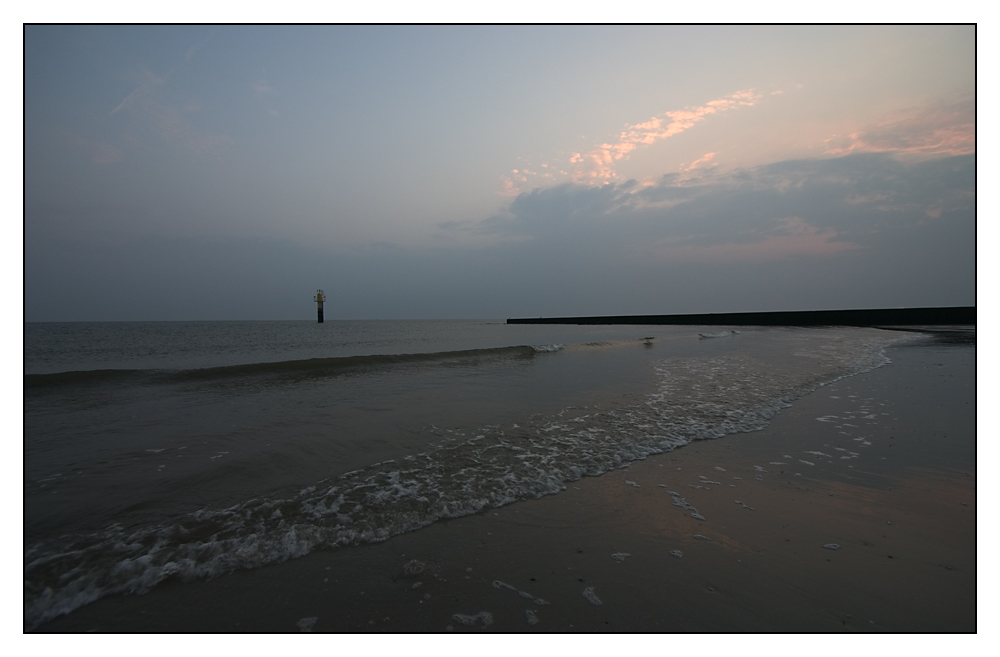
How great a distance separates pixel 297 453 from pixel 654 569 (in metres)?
4.07

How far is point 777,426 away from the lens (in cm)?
583

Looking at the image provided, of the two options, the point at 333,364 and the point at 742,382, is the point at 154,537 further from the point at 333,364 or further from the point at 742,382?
the point at 333,364

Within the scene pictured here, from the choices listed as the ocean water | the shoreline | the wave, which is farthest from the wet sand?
the shoreline

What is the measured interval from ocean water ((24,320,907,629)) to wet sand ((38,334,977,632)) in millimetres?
311

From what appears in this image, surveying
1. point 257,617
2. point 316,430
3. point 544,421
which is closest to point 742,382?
point 544,421

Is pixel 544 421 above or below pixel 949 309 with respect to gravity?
below

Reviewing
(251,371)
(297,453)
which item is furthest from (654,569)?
(251,371)

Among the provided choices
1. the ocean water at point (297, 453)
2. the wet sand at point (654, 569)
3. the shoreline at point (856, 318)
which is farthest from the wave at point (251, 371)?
the shoreline at point (856, 318)

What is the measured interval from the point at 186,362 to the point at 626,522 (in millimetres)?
18544

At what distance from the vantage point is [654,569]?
2.60 m

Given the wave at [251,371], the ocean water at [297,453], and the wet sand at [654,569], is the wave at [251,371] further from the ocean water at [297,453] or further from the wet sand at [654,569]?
the wet sand at [654,569]

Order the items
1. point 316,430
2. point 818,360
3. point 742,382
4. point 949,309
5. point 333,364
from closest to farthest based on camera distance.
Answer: point 316,430 → point 742,382 → point 818,360 → point 333,364 → point 949,309

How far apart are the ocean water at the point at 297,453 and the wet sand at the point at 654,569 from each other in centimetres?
31

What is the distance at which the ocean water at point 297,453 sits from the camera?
293 centimetres
